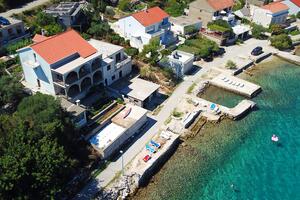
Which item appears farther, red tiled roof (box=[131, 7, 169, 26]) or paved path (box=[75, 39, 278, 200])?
red tiled roof (box=[131, 7, 169, 26])

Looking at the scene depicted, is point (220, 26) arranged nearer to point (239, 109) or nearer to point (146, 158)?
point (239, 109)

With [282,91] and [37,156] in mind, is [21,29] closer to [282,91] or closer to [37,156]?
[37,156]

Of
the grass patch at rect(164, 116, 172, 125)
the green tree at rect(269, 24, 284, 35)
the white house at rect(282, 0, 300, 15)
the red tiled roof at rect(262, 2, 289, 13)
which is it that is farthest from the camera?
the white house at rect(282, 0, 300, 15)

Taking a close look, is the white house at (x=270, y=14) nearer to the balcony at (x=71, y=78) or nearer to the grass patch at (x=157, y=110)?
the grass patch at (x=157, y=110)

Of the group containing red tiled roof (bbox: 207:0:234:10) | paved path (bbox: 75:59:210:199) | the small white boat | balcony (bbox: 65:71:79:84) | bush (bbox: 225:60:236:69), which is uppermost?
red tiled roof (bbox: 207:0:234:10)

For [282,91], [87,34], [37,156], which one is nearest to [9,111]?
[37,156]

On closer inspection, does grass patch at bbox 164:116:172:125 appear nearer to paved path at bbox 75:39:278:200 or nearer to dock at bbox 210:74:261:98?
paved path at bbox 75:39:278:200

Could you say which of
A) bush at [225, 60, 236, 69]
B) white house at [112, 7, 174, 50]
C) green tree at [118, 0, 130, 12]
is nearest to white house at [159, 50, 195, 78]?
white house at [112, 7, 174, 50]
